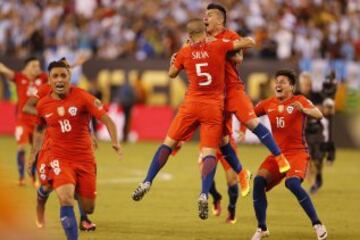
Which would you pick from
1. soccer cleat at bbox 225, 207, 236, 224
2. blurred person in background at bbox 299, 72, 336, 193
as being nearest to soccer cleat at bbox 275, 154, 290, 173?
soccer cleat at bbox 225, 207, 236, 224

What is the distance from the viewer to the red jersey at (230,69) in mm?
11805

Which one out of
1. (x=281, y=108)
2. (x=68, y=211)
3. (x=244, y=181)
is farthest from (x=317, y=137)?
(x=68, y=211)

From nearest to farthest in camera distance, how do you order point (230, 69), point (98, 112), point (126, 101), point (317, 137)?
point (98, 112) → point (230, 69) → point (317, 137) → point (126, 101)

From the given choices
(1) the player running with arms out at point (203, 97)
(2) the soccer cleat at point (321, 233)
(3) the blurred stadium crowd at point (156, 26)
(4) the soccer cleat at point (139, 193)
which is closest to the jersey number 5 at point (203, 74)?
(1) the player running with arms out at point (203, 97)

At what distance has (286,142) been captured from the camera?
11.8m

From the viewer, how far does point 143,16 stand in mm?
30562

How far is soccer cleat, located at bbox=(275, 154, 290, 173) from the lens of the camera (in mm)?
11242

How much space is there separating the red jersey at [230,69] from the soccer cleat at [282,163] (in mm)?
1197

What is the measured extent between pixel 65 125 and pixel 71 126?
0.07 meters

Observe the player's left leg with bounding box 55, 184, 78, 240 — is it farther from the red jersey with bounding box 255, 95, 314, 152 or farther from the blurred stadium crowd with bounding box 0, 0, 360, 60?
the blurred stadium crowd with bounding box 0, 0, 360, 60

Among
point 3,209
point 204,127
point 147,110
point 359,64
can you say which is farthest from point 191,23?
point 147,110

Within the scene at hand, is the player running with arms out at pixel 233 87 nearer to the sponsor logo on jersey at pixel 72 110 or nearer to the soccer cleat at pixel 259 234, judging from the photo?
the soccer cleat at pixel 259 234

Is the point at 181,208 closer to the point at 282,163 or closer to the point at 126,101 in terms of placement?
the point at 282,163

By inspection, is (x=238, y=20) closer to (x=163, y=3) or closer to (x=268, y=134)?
(x=163, y=3)
